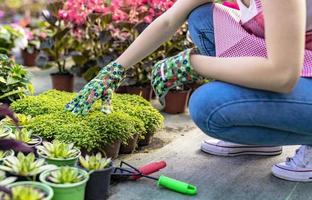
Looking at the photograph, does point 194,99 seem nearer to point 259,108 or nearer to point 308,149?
point 259,108

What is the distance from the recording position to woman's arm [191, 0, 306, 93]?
1.60 metres

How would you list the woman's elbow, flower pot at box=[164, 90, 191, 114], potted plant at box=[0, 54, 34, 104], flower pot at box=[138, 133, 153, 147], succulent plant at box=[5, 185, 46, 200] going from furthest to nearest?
flower pot at box=[164, 90, 191, 114] → potted plant at box=[0, 54, 34, 104] → flower pot at box=[138, 133, 153, 147] → the woman's elbow → succulent plant at box=[5, 185, 46, 200]

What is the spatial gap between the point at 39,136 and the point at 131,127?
402 mm

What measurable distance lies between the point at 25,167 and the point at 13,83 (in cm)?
106

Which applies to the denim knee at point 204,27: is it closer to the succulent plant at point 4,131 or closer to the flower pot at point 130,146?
the flower pot at point 130,146

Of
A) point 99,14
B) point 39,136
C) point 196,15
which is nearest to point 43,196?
point 39,136

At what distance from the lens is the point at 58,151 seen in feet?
5.98

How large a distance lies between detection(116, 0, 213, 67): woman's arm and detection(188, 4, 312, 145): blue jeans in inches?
13.6

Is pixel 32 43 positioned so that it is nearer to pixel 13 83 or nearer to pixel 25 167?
pixel 13 83

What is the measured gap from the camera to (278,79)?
1673 millimetres

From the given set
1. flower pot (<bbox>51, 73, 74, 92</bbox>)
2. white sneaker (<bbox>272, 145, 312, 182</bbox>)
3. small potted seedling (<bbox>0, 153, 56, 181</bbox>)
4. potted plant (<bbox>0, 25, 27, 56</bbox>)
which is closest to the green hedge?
small potted seedling (<bbox>0, 153, 56, 181</bbox>)

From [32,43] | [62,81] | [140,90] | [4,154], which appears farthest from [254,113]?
[32,43]

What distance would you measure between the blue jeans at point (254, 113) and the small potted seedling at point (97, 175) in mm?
398

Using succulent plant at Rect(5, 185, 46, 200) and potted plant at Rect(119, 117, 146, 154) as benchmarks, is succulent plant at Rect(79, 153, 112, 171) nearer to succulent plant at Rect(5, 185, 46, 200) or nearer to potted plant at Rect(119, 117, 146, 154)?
succulent plant at Rect(5, 185, 46, 200)
